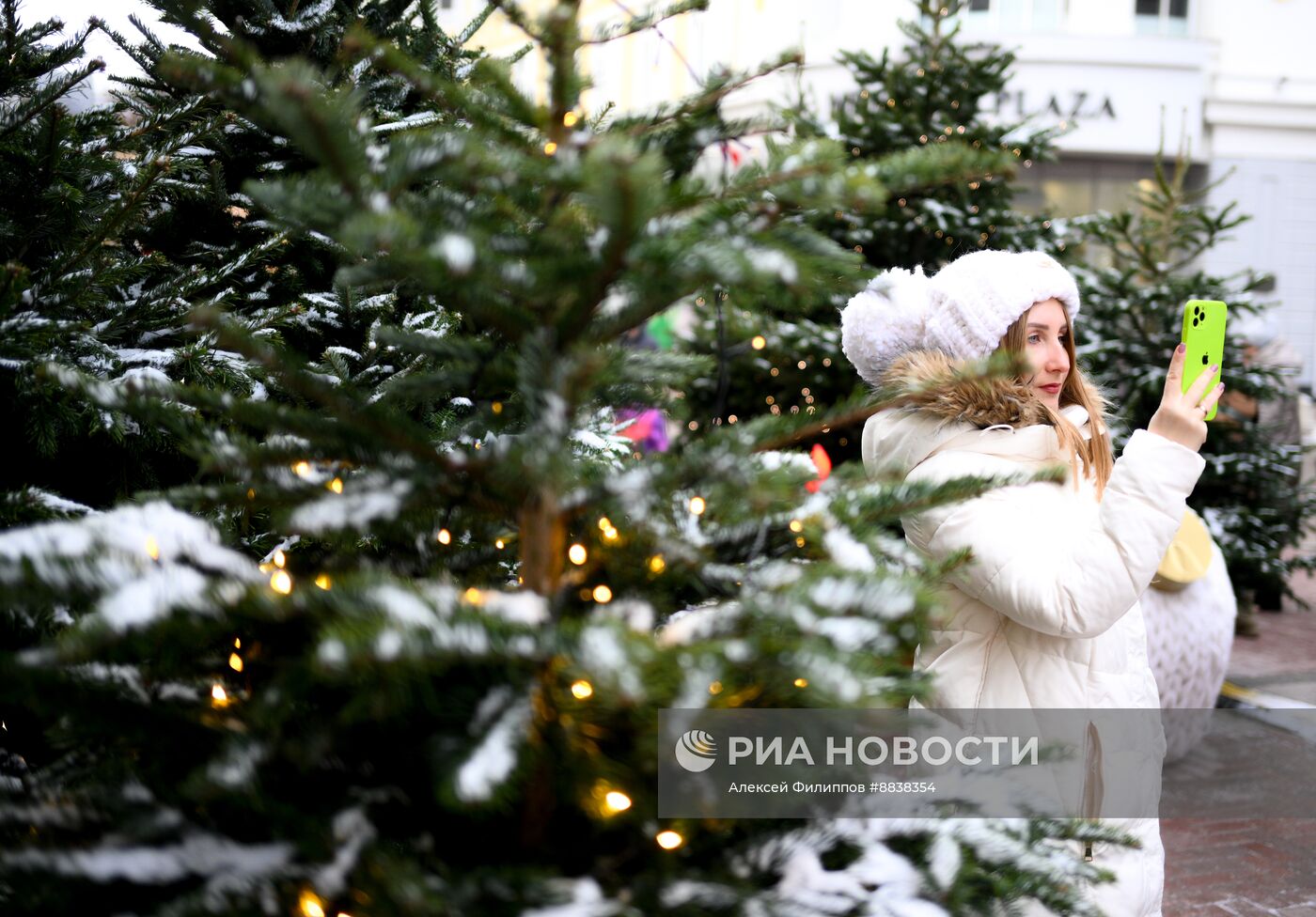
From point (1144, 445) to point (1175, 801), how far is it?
3.40 metres

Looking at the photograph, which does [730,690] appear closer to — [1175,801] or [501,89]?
[501,89]

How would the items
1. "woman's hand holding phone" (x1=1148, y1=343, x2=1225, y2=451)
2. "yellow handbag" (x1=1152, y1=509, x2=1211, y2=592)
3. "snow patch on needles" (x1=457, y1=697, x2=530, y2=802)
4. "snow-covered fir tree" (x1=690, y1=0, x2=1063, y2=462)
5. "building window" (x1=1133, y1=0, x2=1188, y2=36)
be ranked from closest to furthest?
"snow patch on needles" (x1=457, y1=697, x2=530, y2=802), "woman's hand holding phone" (x1=1148, y1=343, x2=1225, y2=451), "yellow handbag" (x1=1152, y1=509, x2=1211, y2=592), "snow-covered fir tree" (x1=690, y1=0, x2=1063, y2=462), "building window" (x1=1133, y1=0, x2=1188, y2=36)

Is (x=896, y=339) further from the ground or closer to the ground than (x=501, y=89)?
closer to the ground

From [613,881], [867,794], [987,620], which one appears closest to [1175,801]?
[987,620]

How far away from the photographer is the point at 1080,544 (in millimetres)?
2174

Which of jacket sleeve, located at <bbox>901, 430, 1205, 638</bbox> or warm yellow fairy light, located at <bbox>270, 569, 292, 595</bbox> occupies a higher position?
warm yellow fairy light, located at <bbox>270, 569, 292, 595</bbox>

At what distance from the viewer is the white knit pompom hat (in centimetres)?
243

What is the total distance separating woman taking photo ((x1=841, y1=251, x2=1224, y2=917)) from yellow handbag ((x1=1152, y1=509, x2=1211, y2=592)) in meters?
2.32

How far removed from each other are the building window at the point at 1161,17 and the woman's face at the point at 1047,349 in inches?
669

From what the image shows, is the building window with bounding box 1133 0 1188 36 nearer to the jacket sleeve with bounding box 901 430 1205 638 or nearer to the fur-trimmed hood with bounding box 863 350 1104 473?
the fur-trimmed hood with bounding box 863 350 1104 473

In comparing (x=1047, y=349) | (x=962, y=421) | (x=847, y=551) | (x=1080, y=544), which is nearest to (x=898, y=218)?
(x=1047, y=349)

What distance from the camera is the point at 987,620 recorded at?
2.31 metres

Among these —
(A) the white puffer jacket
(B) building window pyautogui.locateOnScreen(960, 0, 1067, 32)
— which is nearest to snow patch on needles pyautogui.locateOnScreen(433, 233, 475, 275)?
(A) the white puffer jacket

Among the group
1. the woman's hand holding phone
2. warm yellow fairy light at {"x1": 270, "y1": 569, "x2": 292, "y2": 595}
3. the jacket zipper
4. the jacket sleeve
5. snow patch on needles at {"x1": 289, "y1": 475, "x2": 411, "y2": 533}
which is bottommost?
the jacket zipper
